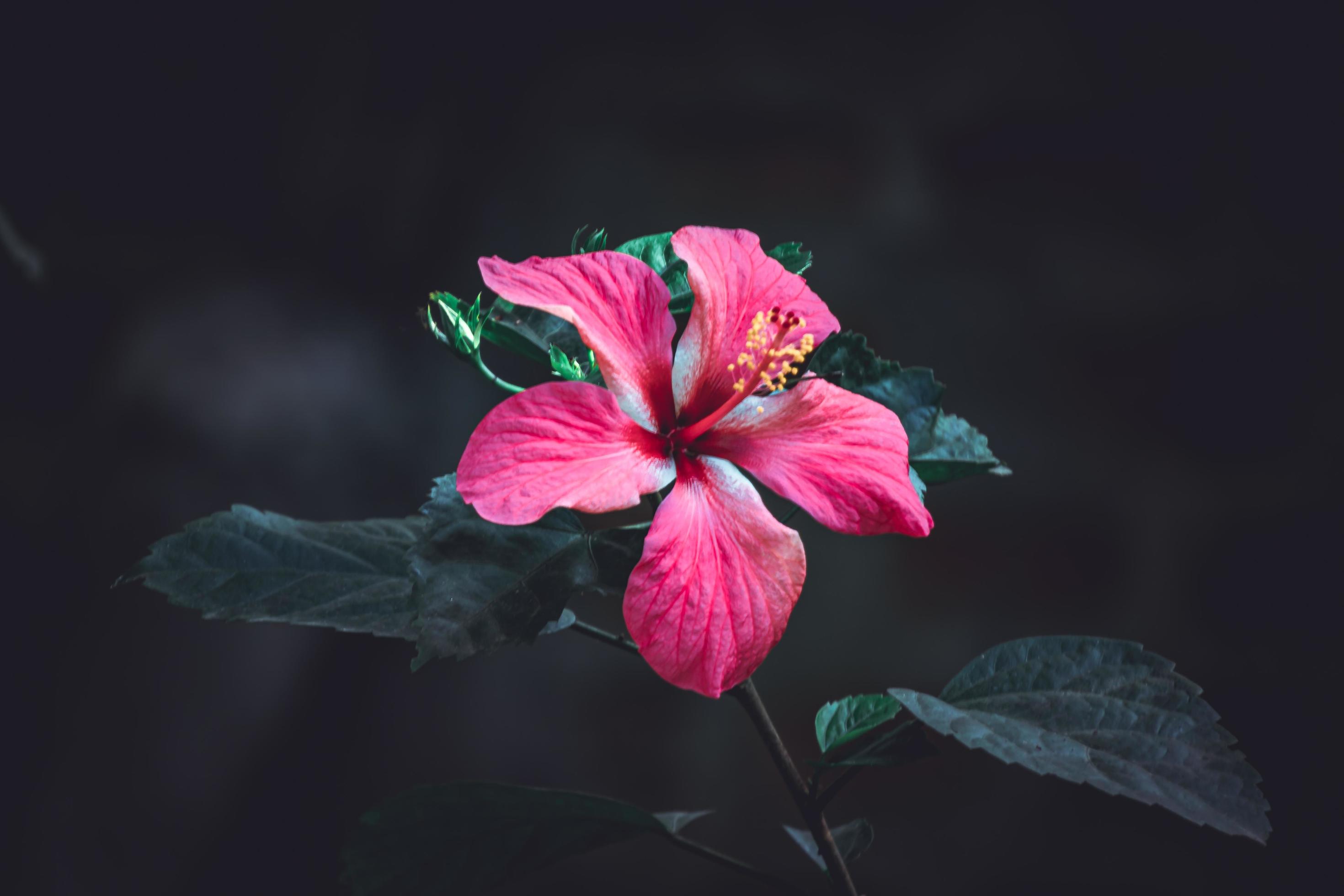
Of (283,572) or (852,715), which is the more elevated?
(283,572)

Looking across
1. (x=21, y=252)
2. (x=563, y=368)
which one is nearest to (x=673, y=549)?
(x=563, y=368)

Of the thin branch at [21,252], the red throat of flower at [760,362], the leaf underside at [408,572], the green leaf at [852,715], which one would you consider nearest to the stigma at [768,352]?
the red throat of flower at [760,362]

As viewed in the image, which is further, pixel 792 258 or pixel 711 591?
pixel 792 258

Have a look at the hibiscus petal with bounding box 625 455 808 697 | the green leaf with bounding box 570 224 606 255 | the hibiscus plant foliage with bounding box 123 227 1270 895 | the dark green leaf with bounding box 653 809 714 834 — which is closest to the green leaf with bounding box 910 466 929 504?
the hibiscus plant foliage with bounding box 123 227 1270 895

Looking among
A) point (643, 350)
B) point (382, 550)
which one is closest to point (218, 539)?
point (382, 550)

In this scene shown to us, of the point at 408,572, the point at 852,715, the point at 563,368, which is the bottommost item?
the point at 852,715

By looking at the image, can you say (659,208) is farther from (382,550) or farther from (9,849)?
(9,849)

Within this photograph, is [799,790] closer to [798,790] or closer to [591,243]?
[798,790]
